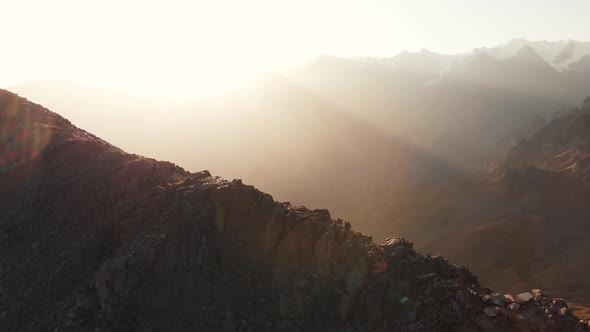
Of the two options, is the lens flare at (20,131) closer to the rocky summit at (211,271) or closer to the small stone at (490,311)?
the rocky summit at (211,271)

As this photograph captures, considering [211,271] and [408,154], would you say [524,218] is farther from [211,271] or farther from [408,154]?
[211,271]

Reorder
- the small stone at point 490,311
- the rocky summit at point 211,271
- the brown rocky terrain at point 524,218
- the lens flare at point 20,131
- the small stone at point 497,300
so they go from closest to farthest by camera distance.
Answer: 1. the small stone at point 490,311
2. the small stone at point 497,300
3. the rocky summit at point 211,271
4. the lens flare at point 20,131
5. the brown rocky terrain at point 524,218

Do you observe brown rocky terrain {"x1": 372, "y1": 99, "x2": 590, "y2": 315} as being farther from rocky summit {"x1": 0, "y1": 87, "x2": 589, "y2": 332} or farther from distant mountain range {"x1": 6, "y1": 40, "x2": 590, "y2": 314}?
rocky summit {"x1": 0, "y1": 87, "x2": 589, "y2": 332}

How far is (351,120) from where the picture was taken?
17138 centimetres

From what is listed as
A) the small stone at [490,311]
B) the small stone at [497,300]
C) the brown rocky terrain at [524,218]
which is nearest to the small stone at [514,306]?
the small stone at [497,300]

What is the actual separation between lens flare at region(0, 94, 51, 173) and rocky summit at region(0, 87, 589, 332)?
14.5ft

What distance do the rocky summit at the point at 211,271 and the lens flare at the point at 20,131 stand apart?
175 inches

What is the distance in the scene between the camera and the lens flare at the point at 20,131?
89.1 feet

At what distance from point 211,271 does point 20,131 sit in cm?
2079

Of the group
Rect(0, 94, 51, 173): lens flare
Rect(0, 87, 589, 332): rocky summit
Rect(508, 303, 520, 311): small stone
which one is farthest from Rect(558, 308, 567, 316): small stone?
Rect(0, 94, 51, 173): lens flare

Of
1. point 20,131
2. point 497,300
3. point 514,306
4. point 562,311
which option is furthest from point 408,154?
point 562,311

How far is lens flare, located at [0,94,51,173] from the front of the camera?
27.2 metres

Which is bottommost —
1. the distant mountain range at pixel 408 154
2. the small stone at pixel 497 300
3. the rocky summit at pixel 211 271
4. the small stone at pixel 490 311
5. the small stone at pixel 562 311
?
the distant mountain range at pixel 408 154

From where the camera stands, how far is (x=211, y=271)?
18266 millimetres
